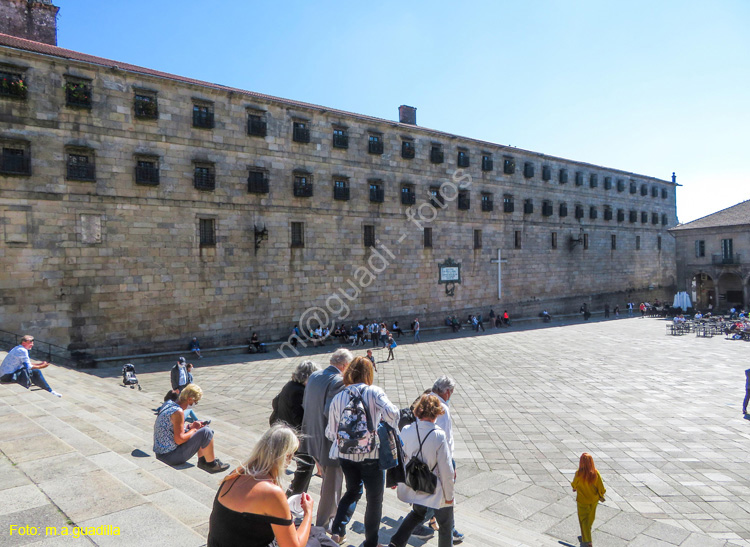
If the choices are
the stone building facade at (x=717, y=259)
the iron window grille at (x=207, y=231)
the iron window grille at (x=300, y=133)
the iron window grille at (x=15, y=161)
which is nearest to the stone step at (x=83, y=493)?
the iron window grille at (x=15, y=161)

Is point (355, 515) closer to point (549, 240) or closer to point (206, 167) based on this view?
point (206, 167)

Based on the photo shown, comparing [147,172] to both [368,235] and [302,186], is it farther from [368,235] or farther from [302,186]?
[368,235]

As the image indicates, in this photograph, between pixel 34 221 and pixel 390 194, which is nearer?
pixel 34 221

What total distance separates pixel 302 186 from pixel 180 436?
61.9 feet

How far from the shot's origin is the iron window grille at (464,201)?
29.7m

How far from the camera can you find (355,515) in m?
5.12

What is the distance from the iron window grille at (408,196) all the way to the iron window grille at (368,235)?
2.72 metres

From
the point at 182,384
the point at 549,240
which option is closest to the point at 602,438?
the point at 182,384

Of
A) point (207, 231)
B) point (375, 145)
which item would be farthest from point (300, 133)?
point (207, 231)

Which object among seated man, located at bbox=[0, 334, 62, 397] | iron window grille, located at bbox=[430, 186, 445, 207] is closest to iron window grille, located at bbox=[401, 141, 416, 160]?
iron window grille, located at bbox=[430, 186, 445, 207]

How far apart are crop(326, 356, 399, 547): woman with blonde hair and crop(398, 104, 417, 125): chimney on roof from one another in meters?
28.7

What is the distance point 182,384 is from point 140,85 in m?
14.1

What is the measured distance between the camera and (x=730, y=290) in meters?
39.0

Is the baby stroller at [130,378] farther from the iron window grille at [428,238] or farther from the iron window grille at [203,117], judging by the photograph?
the iron window grille at [428,238]
